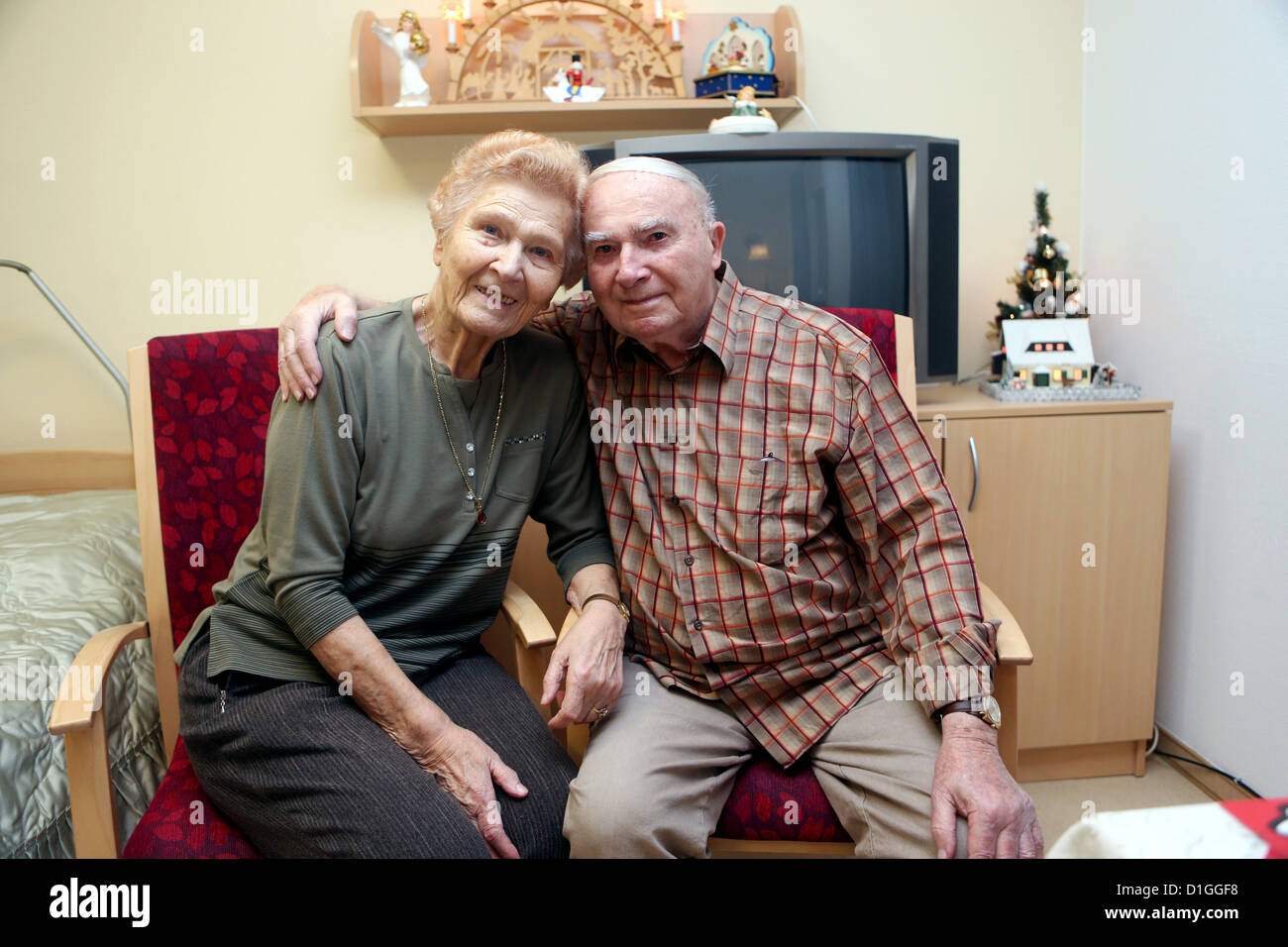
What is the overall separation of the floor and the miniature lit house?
2.96ft

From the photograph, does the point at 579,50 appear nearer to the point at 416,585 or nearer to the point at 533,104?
the point at 533,104

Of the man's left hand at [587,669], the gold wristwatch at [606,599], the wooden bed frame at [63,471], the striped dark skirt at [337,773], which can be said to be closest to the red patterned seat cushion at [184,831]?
the striped dark skirt at [337,773]

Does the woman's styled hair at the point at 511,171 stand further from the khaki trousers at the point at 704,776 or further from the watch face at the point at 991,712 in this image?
the watch face at the point at 991,712

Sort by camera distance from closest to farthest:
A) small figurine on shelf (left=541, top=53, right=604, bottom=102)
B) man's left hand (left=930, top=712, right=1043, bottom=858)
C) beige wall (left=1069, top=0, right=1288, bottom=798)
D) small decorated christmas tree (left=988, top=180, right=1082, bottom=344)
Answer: man's left hand (left=930, top=712, right=1043, bottom=858) → beige wall (left=1069, top=0, right=1288, bottom=798) → small decorated christmas tree (left=988, top=180, right=1082, bottom=344) → small figurine on shelf (left=541, top=53, right=604, bottom=102)

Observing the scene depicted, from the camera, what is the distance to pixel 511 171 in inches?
49.2

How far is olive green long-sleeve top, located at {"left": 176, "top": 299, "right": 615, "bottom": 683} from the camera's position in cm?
120

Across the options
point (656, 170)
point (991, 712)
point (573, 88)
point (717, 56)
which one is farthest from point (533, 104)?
point (991, 712)

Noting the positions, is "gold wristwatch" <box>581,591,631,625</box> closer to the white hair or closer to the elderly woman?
the elderly woman

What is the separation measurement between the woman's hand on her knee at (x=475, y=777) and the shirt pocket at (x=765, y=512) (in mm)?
437

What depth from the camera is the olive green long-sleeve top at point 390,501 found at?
120cm

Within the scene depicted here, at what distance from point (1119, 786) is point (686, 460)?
1.42m

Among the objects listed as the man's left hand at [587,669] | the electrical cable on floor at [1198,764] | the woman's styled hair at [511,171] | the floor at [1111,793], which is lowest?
the floor at [1111,793]

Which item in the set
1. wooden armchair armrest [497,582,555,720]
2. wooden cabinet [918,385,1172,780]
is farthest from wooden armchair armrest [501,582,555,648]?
wooden cabinet [918,385,1172,780]
